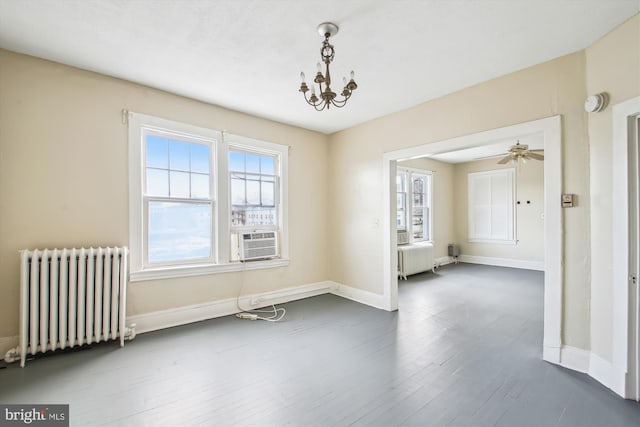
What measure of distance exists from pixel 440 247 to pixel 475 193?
1.78m

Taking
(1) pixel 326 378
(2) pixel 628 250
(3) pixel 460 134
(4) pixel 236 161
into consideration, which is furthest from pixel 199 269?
(2) pixel 628 250

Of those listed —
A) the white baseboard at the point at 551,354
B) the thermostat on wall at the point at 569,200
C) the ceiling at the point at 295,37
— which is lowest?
the white baseboard at the point at 551,354

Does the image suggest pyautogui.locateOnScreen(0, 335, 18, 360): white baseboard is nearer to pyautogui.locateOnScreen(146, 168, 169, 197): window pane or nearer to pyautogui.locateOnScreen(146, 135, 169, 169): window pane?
pyautogui.locateOnScreen(146, 168, 169, 197): window pane

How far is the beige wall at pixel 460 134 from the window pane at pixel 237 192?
5.13 feet

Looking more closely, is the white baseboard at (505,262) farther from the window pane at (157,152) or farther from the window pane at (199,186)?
the window pane at (157,152)

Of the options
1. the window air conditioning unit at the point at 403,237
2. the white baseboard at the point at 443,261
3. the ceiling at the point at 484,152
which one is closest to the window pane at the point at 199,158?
the ceiling at the point at 484,152

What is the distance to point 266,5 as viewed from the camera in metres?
1.86

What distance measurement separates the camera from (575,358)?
2.35 m

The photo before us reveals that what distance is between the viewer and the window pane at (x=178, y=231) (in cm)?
321

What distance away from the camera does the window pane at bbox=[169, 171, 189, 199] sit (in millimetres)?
3328

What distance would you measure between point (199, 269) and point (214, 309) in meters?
0.57

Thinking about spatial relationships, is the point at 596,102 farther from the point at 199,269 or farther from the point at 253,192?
the point at 199,269

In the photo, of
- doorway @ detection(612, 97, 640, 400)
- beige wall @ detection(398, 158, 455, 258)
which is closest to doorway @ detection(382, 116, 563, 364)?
doorway @ detection(612, 97, 640, 400)

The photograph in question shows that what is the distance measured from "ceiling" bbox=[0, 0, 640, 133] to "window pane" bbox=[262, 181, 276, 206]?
1452 millimetres
